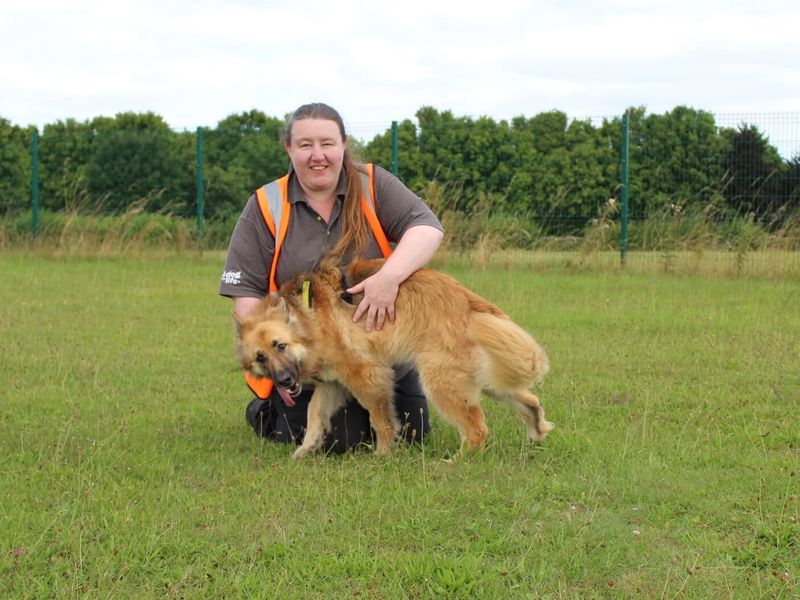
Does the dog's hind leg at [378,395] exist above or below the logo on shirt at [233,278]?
below

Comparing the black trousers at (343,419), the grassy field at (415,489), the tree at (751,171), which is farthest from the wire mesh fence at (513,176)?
the black trousers at (343,419)

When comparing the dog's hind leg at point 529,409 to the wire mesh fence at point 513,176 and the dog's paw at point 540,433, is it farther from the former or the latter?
the wire mesh fence at point 513,176

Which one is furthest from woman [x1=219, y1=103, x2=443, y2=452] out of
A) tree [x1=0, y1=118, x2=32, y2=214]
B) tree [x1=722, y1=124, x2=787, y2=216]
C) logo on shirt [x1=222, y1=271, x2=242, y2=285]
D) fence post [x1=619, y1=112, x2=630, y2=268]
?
tree [x1=0, y1=118, x2=32, y2=214]

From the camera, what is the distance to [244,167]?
55.3 ft

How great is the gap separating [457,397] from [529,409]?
48 centimetres

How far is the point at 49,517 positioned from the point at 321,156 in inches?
93.7

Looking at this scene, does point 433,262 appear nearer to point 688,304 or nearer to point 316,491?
point 688,304

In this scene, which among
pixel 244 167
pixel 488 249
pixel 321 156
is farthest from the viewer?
pixel 244 167

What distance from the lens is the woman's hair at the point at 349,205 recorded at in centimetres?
518

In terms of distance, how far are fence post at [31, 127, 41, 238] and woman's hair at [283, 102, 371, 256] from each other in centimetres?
1319

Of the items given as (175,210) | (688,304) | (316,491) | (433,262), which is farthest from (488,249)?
(316,491)

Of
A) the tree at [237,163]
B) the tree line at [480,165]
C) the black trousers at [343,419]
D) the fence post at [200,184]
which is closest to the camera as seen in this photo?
the black trousers at [343,419]

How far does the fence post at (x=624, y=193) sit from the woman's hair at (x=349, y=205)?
937 cm

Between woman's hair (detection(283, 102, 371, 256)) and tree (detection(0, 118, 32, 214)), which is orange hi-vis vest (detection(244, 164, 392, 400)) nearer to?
woman's hair (detection(283, 102, 371, 256))
